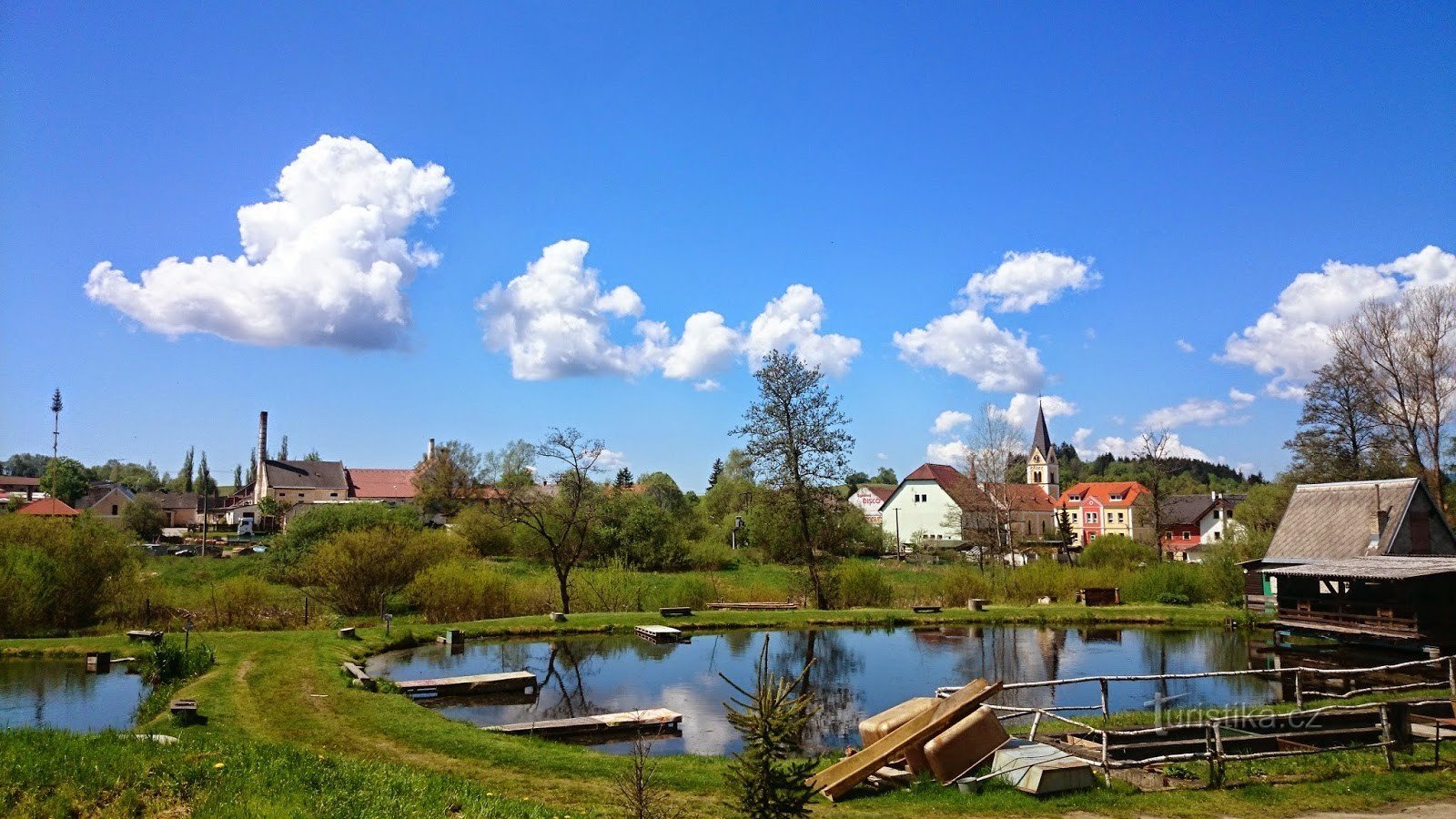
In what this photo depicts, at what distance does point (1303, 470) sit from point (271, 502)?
82.1 m

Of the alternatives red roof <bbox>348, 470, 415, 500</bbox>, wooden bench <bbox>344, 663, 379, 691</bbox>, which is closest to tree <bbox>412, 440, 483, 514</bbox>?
red roof <bbox>348, 470, 415, 500</bbox>

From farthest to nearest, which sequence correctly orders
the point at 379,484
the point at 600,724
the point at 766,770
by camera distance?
the point at 379,484 → the point at 600,724 → the point at 766,770

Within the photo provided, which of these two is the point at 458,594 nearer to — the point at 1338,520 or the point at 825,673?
the point at 825,673

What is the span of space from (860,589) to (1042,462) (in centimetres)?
6750

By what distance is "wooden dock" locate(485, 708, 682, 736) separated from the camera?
15055 millimetres

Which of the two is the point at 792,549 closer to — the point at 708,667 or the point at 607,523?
the point at 708,667

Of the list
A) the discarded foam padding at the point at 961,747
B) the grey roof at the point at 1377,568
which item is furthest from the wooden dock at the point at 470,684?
the grey roof at the point at 1377,568

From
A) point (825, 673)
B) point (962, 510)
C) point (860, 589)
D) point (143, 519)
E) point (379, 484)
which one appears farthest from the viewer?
point (379, 484)

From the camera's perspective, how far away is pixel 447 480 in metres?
76.5

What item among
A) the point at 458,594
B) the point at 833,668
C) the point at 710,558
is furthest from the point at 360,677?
the point at 710,558

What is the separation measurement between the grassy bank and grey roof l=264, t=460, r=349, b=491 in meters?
78.6

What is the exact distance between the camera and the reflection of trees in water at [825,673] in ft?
53.1

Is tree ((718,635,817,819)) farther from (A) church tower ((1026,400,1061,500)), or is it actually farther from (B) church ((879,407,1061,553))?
(A) church tower ((1026,400,1061,500))

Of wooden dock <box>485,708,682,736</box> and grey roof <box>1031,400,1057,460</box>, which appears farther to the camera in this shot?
grey roof <box>1031,400,1057,460</box>
